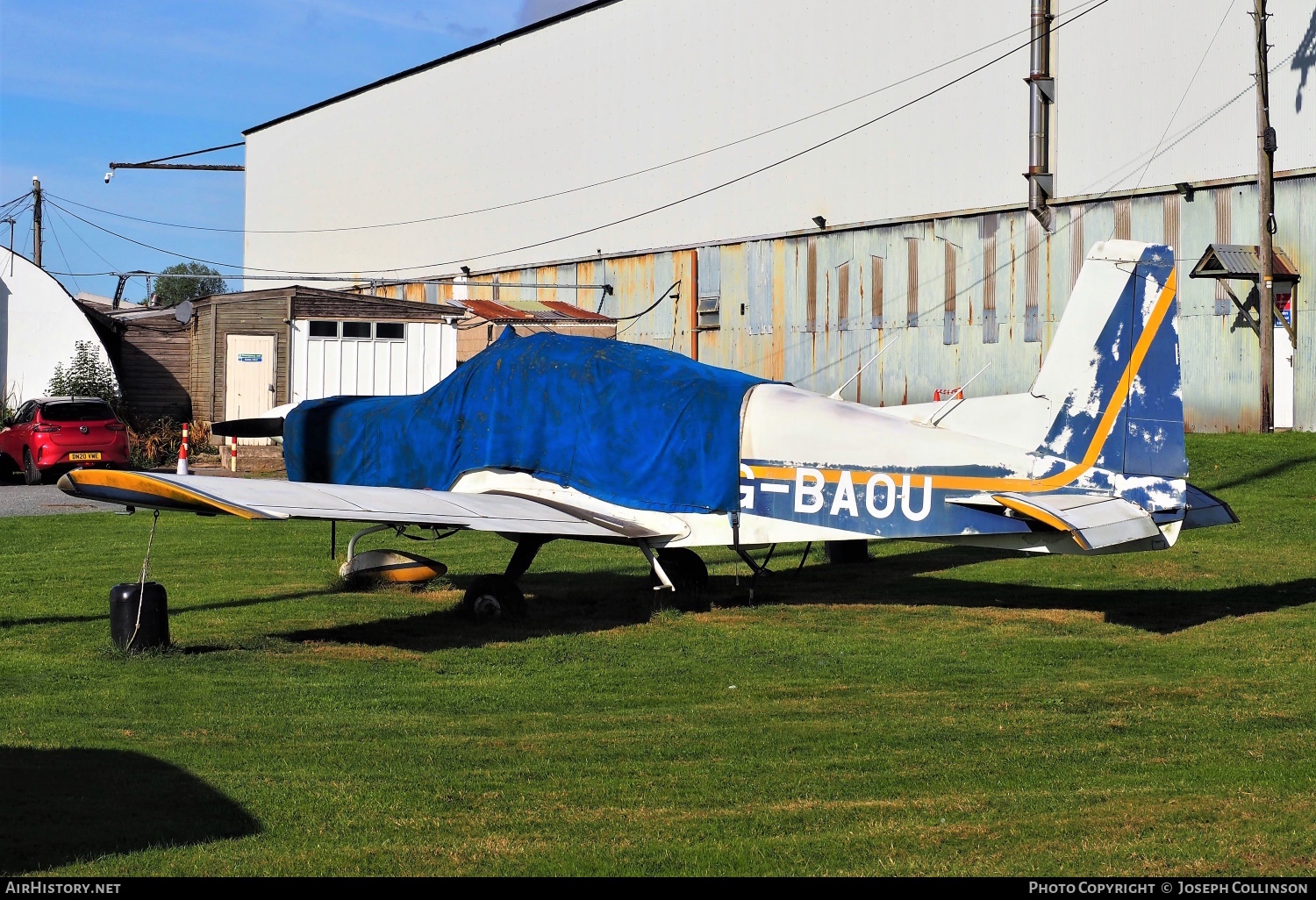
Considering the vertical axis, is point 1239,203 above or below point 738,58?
below

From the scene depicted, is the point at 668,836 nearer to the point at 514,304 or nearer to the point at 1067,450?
the point at 1067,450

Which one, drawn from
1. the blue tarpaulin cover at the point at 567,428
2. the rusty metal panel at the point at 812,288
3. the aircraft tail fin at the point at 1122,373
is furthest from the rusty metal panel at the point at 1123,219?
A: the aircraft tail fin at the point at 1122,373

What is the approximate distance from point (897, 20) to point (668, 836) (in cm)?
3086

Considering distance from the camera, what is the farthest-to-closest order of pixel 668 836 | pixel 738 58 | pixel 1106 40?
pixel 738 58
pixel 1106 40
pixel 668 836

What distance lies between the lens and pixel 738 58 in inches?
1506

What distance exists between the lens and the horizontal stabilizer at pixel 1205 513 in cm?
1047

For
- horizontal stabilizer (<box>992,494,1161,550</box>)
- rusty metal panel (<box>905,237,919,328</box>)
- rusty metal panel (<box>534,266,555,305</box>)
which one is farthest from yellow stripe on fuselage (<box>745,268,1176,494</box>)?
rusty metal panel (<box>534,266,555,305</box>)

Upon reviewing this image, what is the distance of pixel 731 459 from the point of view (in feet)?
37.6

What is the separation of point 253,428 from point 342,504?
4.88m

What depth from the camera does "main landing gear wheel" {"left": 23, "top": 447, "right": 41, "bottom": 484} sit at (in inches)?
1069

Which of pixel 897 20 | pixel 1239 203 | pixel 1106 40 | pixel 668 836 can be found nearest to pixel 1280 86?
pixel 1239 203

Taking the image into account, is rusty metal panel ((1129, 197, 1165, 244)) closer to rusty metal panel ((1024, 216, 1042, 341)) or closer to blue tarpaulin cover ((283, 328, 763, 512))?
rusty metal panel ((1024, 216, 1042, 341))

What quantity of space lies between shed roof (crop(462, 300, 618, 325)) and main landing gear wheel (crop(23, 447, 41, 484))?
10289mm

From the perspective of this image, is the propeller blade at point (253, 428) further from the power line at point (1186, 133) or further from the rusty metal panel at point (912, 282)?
the rusty metal panel at point (912, 282)
